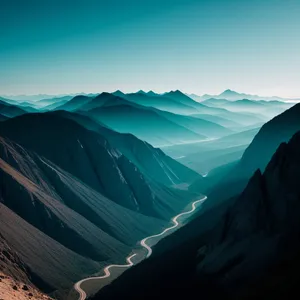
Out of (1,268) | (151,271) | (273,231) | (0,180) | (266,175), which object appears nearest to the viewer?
(273,231)

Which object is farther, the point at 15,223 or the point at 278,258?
the point at 15,223

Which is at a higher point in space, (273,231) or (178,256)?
(273,231)

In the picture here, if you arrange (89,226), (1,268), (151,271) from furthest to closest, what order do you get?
(89,226), (1,268), (151,271)

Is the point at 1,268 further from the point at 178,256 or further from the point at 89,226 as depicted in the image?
the point at 89,226

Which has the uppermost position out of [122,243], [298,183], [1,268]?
[298,183]

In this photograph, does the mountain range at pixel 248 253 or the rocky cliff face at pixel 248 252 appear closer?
the mountain range at pixel 248 253

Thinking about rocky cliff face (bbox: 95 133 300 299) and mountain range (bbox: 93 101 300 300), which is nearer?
mountain range (bbox: 93 101 300 300)

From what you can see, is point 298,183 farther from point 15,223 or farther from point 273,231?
point 15,223

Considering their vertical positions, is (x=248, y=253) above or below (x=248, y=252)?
below

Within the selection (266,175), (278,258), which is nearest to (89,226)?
(266,175)

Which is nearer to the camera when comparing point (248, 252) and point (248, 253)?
point (248, 253)
